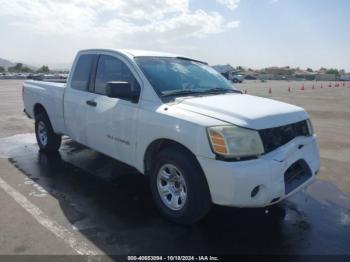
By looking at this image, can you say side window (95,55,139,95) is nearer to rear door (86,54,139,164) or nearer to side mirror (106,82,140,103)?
rear door (86,54,139,164)

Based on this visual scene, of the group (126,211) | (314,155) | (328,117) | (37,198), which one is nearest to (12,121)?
(37,198)

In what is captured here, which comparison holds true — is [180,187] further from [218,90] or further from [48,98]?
[48,98]

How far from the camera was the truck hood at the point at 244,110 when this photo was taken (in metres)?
3.68

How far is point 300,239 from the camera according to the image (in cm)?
378

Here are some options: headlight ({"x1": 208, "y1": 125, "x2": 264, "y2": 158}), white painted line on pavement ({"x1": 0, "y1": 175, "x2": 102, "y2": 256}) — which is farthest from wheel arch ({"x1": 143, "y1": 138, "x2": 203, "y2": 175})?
white painted line on pavement ({"x1": 0, "y1": 175, "x2": 102, "y2": 256})

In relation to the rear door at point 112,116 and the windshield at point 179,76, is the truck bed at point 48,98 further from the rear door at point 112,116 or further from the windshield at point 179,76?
the windshield at point 179,76

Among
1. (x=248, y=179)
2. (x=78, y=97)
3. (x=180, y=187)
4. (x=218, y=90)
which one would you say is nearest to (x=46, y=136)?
(x=78, y=97)

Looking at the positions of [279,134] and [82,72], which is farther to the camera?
[82,72]

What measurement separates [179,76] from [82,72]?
5.85 ft

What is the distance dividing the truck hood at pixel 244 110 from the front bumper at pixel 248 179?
0.35m

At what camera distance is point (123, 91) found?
439 cm

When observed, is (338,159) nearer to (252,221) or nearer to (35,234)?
(252,221)

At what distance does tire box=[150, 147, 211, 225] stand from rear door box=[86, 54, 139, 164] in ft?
1.83

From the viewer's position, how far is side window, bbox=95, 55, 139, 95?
4787 millimetres
